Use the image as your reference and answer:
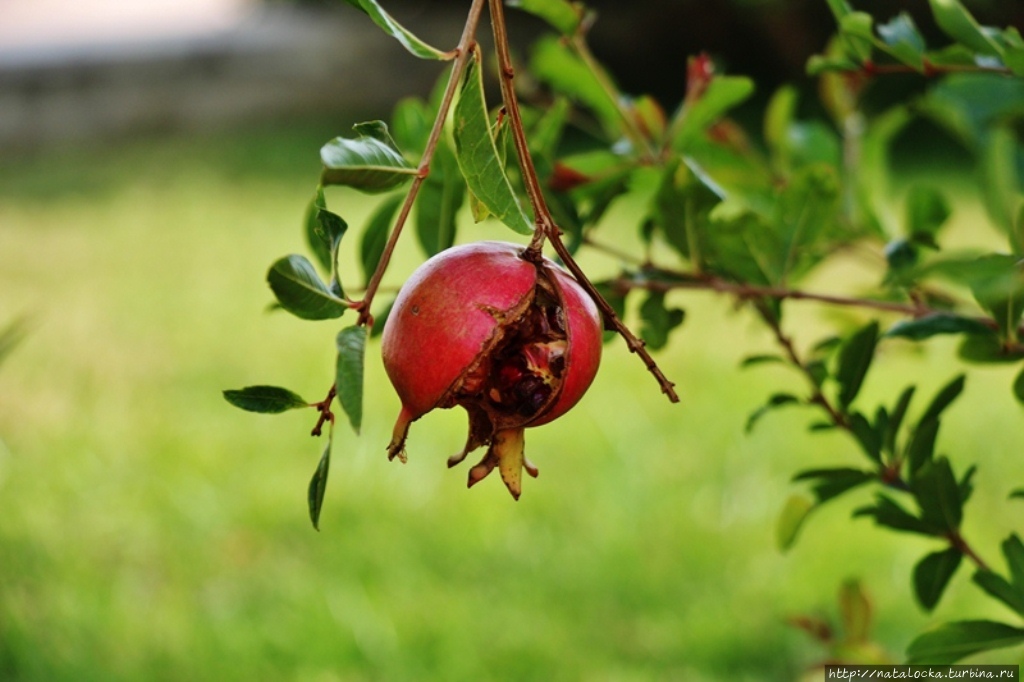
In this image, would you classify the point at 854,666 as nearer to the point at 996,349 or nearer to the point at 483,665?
the point at 996,349

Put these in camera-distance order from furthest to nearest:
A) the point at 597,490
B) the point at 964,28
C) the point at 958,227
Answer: the point at 958,227
the point at 597,490
the point at 964,28

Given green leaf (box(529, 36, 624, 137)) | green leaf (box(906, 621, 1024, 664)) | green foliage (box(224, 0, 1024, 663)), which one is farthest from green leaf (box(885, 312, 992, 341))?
green leaf (box(529, 36, 624, 137))

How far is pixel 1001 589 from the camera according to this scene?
882 millimetres

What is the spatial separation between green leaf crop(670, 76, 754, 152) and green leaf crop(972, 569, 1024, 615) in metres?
0.43

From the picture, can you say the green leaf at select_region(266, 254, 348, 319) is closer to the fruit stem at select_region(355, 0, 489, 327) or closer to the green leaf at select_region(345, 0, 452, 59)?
the fruit stem at select_region(355, 0, 489, 327)

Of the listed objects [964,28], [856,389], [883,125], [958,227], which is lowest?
[958,227]

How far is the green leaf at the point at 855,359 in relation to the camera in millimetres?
913

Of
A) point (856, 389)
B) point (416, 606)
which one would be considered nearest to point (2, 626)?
point (416, 606)

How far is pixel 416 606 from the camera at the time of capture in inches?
71.0

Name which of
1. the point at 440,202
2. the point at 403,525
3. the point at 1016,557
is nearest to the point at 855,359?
the point at 1016,557

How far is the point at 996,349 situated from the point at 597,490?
133 cm

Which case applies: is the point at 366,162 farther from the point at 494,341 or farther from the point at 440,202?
the point at 440,202

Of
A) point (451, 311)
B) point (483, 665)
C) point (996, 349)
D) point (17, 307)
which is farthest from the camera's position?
point (17, 307)

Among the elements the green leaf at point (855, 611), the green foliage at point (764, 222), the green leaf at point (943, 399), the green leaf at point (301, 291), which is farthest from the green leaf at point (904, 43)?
the green leaf at point (855, 611)
